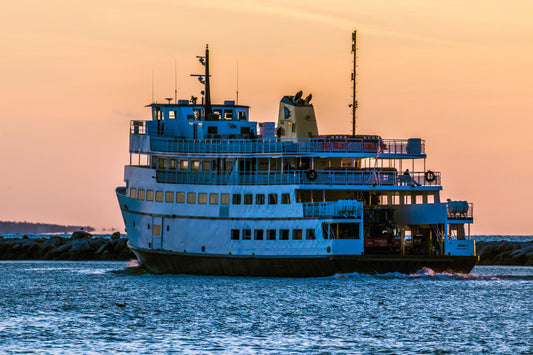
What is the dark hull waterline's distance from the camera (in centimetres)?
5550

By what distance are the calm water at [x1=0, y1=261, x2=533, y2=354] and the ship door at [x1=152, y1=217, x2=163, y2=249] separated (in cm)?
200

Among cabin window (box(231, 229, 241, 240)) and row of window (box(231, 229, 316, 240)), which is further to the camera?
cabin window (box(231, 229, 241, 240))

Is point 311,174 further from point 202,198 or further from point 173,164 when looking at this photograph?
point 173,164

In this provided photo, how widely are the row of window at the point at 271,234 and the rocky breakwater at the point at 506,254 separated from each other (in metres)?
38.3

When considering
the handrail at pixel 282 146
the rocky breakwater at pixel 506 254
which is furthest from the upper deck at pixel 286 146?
the rocky breakwater at pixel 506 254

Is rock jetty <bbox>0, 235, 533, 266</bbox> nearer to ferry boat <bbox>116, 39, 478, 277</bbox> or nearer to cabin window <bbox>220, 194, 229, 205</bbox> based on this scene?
ferry boat <bbox>116, 39, 478, 277</bbox>

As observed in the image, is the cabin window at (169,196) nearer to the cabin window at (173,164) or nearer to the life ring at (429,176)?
the cabin window at (173,164)

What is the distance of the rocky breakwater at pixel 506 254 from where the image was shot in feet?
297

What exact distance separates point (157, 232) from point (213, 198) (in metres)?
4.66

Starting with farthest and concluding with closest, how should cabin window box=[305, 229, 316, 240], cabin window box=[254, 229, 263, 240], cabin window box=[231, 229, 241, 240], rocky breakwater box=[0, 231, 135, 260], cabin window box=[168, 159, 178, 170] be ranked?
rocky breakwater box=[0, 231, 135, 260] < cabin window box=[168, 159, 178, 170] < cabin window box=[231, 229, 241, 240] < cabin window box=[254, 229, 263, 240] < cabin window box=[305, 229, 316, 240]

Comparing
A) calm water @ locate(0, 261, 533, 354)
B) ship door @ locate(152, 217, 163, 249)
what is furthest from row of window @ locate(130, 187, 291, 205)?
calm water @ locate(0, 261, 533, 354)

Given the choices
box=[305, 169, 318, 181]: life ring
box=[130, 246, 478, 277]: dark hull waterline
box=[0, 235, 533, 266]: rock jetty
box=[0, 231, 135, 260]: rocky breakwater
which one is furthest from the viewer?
box=[0, 231, 135, 260]: rocky breakwater

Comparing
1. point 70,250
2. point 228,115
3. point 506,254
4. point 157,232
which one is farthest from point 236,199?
point 70,250

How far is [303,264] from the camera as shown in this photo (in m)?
56.9
